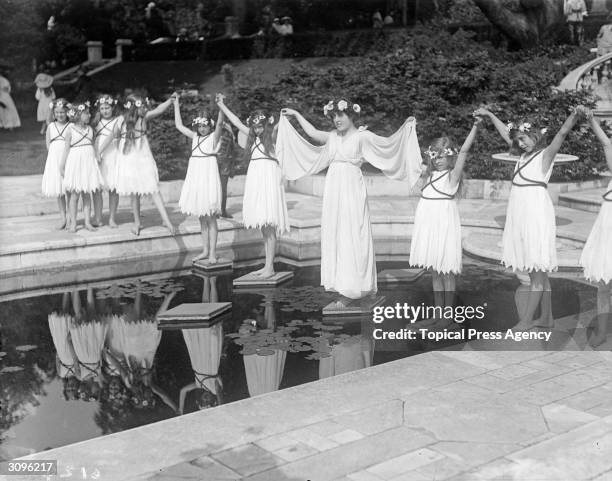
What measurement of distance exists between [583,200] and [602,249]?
673cm

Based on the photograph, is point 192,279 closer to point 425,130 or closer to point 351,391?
point 351,391

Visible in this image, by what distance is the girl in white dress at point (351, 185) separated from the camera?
9156 mm

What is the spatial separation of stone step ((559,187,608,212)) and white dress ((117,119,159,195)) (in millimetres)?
7045

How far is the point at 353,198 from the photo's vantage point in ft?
30.3

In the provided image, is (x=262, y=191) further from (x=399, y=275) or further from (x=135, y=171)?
(x=135, y=171)

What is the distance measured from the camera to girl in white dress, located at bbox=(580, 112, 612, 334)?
27.2 feet

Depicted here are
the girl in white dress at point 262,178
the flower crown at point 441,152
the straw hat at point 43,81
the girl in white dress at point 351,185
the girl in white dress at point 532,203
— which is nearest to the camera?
the girl in white dress at point 532,203

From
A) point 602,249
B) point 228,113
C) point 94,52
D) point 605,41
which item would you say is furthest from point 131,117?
point 605,41

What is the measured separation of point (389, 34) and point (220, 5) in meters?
5.03

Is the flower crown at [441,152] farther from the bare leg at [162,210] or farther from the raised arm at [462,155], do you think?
the bare leg at [162,210]

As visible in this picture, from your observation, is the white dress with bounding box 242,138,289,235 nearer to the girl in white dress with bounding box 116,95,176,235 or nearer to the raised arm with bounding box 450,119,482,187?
the girl in white dress with bounding box 116,95,176,235

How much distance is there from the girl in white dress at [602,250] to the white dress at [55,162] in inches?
296

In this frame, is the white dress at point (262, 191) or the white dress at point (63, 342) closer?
the white dress at point (63, 342)

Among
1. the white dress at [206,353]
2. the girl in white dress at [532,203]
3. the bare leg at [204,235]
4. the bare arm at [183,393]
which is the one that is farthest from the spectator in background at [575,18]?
the bare arm at [183,393]
